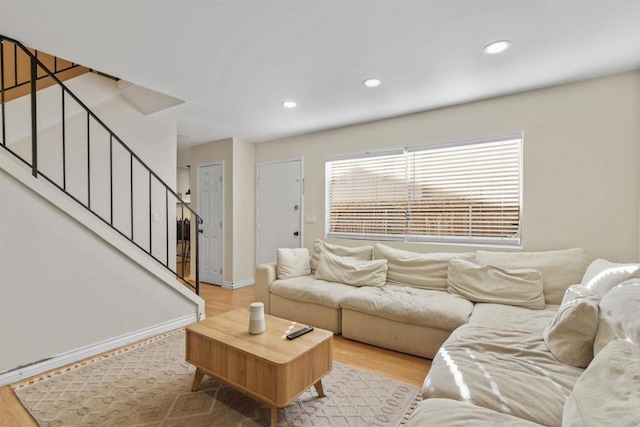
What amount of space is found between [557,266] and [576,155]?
103cm

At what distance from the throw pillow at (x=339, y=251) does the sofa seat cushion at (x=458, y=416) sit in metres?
2.40

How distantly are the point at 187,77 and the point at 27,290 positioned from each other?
2.07 m

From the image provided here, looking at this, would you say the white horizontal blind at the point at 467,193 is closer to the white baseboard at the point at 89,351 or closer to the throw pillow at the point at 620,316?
the throw pillow at the point at 620,316

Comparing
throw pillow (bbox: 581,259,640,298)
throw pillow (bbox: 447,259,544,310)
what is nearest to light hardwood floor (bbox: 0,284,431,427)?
throw pillow (bbox: 447,259,544,310)

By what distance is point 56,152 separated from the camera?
316 cm

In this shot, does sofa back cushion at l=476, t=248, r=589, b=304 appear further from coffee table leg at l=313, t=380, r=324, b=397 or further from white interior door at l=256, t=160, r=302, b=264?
white interior door at l=256, t=160, r=302, b=264

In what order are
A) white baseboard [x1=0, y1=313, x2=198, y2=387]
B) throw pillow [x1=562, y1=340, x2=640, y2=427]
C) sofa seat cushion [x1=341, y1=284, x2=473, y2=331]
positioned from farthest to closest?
sofa seat cushion [x1=341, y1=284, x2=473, y2=331], white baseboard [x1=0, y1=313, x2=198, y2=387], throw pillow [x1=562, y1=340, x2=640, y2=427]

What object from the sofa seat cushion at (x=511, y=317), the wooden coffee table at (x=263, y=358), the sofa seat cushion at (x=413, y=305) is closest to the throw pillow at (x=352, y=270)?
the sofa seat cushion at (x=413, y=305)

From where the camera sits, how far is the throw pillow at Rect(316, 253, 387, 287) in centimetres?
329

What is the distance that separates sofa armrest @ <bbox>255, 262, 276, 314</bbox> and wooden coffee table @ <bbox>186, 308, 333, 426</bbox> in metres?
1.39

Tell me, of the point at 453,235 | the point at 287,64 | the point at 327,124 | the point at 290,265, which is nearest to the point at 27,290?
the point at 290,265

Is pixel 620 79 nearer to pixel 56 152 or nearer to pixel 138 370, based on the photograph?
pixel 138 370

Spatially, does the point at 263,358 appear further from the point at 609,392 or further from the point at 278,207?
the point at 278,207

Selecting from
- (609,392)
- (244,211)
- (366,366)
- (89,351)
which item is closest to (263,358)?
(366,366)
